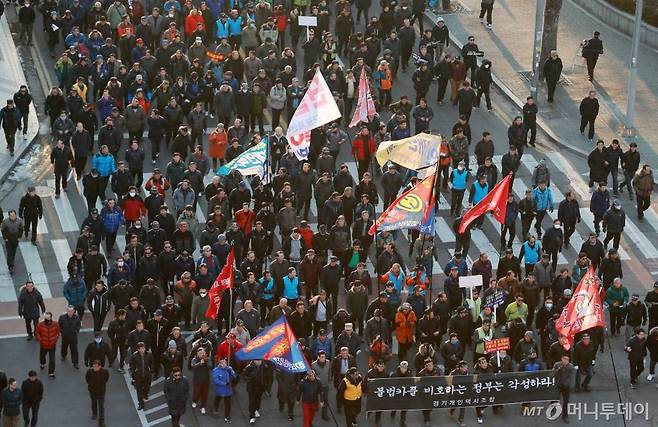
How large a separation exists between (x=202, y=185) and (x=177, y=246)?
299cm

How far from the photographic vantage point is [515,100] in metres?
49.5

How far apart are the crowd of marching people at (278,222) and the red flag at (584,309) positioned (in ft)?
2.57

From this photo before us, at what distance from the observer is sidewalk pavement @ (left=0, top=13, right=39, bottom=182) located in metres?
45.9

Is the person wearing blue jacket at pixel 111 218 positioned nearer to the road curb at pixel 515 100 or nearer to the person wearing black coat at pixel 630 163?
the person wearing black coat at pixel 630 163

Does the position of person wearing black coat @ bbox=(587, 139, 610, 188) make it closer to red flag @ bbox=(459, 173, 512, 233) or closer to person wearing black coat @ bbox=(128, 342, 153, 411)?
red flag @ bbox=(459, 173, 512, 233)

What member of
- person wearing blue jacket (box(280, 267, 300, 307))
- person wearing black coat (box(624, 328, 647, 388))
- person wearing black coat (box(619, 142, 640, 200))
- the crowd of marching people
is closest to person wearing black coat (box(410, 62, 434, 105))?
the crowd of marching people

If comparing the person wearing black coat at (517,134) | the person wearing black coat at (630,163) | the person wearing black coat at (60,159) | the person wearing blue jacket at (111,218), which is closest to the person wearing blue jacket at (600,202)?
the person wearing black coat at (630,163)

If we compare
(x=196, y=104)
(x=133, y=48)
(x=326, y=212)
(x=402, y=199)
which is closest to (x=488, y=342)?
(x=402, y=199)

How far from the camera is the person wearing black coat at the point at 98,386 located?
114ft

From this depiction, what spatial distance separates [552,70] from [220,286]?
52.2ft

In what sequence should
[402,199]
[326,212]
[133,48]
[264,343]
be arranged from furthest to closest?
[133,48], [326,212], [402,199], [264,343]

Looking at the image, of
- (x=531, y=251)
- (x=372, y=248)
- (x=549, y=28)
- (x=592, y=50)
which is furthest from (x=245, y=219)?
(x=592, y=50)

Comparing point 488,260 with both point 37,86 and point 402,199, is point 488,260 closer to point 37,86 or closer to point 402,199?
point 402,199

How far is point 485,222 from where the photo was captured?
142 ft
